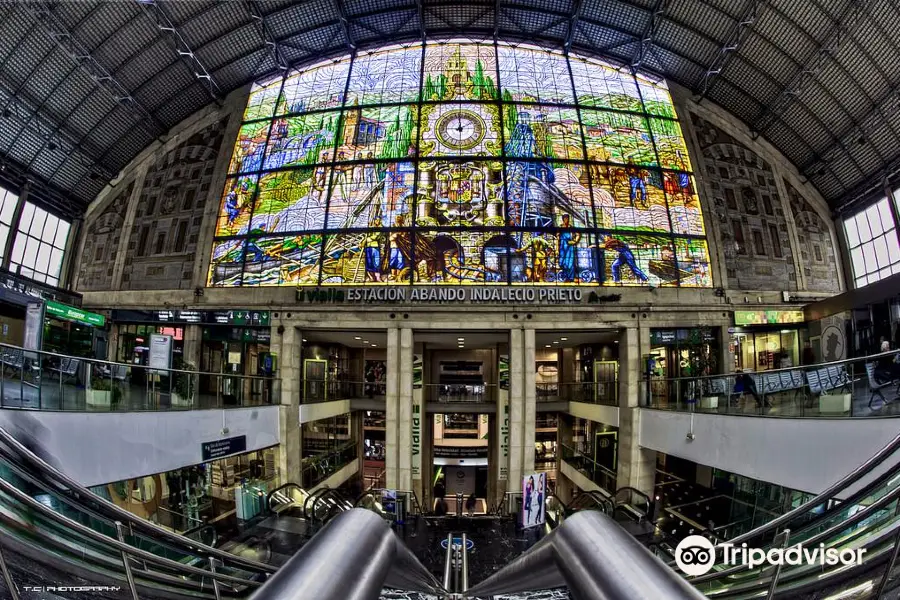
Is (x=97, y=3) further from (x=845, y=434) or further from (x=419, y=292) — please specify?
(x=845, y=434)

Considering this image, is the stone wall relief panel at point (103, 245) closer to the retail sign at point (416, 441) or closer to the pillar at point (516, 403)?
the retail sign at point (416, 441)

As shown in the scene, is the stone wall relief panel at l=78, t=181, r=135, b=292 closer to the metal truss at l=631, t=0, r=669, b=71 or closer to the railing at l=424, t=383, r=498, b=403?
the railing at l=424, t=383, r=498, b=403

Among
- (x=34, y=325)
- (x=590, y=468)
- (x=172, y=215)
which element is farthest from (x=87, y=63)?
(x=590, y=468)

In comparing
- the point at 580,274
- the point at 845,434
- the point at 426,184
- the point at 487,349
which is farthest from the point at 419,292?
the point at 845,434

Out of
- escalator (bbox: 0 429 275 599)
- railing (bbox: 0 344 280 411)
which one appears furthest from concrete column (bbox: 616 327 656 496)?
escalator (bbox: 0 429 275 599)

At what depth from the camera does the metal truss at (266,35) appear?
938 inches

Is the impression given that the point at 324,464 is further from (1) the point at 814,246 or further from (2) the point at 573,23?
(1) the point at 814,246

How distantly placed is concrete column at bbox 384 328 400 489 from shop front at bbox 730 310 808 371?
55.5ft

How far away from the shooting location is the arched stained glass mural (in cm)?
2316

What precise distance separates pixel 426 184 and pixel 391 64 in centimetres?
889

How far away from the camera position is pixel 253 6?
23.8m

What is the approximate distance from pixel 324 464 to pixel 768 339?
80.7ft

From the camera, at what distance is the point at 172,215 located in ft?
85.0

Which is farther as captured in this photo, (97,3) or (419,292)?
(419,292)
